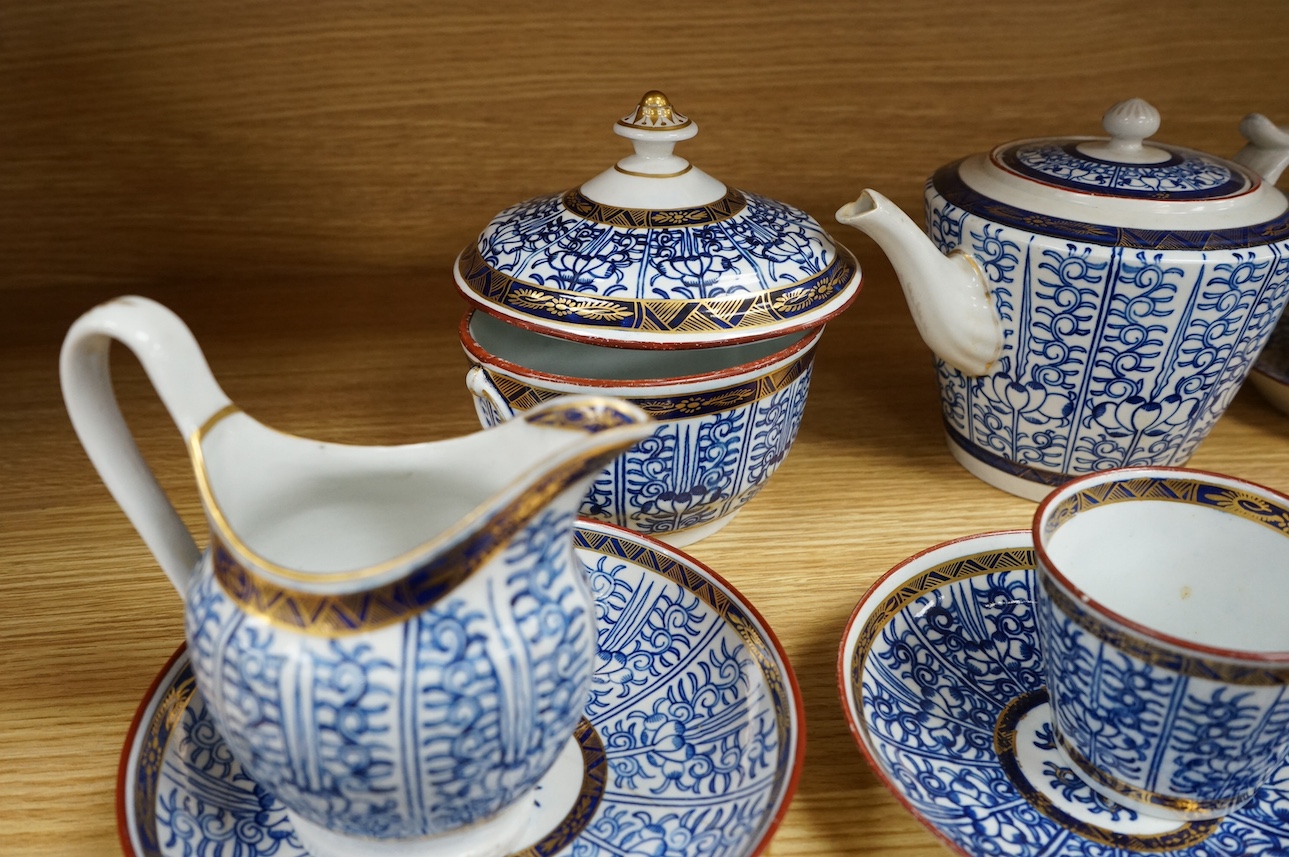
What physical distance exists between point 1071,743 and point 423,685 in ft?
1.08

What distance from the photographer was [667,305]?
60 cm

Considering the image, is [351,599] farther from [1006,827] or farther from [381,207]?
[381,207]

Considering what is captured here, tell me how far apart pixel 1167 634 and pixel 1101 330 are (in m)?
0.28

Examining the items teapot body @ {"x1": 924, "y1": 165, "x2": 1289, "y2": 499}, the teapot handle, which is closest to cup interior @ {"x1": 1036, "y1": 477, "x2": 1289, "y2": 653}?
teapot body @ {"x1": 924, "y1": 165, "x2": 1289, "y2": 499}

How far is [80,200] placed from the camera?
39.1 inches

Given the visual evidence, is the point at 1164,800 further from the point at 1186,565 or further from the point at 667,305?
the point at 667,305

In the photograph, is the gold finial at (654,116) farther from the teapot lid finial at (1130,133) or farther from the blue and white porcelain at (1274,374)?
the blue and white porcelain at (1274,374)

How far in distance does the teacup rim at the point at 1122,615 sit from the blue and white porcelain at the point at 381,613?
0.69ft

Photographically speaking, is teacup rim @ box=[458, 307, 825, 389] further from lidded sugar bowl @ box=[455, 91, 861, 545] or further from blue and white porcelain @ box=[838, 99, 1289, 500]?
blue and white porcelain @ box=[838, 99, 1289, 500]

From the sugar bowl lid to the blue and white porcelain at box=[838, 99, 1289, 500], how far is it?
0.27ft

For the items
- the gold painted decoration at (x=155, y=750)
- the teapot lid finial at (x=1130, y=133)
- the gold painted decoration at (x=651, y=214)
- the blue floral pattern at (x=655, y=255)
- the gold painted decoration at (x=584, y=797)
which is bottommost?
the gold painted decoration at (x=584, y=797)

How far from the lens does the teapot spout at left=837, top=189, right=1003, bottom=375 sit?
70 cm

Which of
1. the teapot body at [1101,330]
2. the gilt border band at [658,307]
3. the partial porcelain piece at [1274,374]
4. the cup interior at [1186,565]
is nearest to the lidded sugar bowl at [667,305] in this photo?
the gilt border band at [658,307]

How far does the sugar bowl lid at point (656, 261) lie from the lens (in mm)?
607
